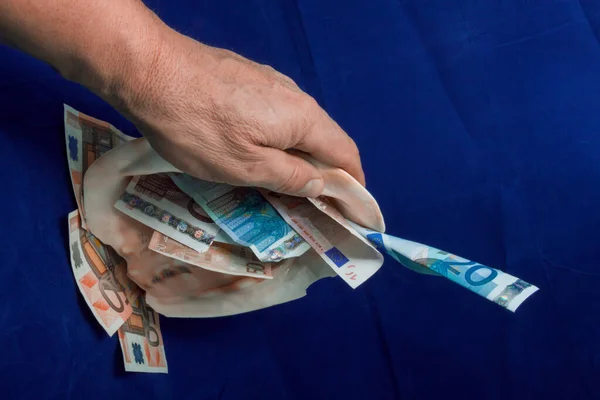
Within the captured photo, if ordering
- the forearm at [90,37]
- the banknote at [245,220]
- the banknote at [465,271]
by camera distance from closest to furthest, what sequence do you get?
the forearm at [90,37] < the banknote at [465,271] < the banknote at [245,220]

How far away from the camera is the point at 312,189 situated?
68 cm

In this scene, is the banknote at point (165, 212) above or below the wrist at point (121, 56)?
below

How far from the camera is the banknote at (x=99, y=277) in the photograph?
75 cm

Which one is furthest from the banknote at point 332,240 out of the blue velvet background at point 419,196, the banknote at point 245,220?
the blue velvet background at point 419,196

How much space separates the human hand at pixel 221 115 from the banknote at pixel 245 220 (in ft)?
0.34

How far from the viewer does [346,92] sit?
1045 mm

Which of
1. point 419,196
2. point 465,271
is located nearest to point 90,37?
point 465,271

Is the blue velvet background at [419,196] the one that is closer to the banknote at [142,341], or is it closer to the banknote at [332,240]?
the banknote at [142,341]

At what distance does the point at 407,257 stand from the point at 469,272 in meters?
0.08

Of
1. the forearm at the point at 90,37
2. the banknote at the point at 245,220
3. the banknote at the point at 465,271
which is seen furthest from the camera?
the banknote at the point at 245,220

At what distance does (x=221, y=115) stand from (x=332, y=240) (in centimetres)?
26

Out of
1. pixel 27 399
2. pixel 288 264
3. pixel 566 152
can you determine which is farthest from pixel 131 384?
pixel 566 152

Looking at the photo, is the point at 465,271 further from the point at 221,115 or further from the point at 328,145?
the point at 221,115

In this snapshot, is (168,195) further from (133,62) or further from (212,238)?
(133,62)
